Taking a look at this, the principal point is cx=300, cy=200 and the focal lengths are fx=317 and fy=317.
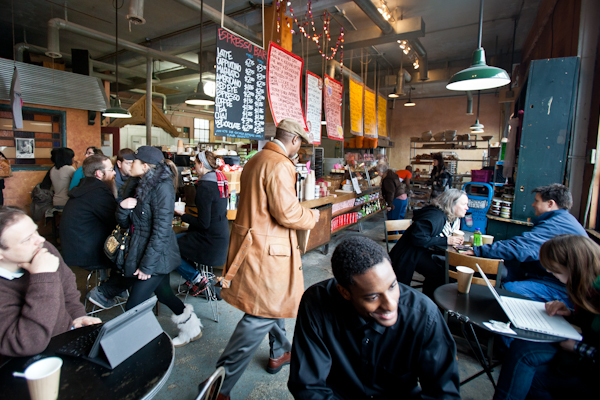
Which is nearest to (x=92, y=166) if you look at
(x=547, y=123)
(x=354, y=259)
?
(x=354, y=259)

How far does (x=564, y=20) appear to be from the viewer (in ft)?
15.5

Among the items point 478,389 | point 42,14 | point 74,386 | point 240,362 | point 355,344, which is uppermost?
point 42,14

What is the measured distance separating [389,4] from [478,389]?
6.87 metres

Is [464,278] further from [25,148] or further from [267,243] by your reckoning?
[25,148]

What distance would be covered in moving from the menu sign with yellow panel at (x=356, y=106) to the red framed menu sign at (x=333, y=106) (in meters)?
0.74

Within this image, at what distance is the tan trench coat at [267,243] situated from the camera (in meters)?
2.15

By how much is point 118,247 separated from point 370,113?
726 centimetres

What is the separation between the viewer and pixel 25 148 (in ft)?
22.0

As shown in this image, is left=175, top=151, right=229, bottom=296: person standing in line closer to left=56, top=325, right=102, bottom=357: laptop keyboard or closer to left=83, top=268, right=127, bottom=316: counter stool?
left=83, top=268, right=127, bottom=316: counter stool

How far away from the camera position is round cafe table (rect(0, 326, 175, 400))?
1235mm

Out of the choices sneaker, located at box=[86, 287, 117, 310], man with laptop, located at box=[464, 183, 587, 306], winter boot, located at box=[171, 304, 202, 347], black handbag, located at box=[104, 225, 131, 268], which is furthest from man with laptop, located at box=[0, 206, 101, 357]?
man with laptop, located at box=[464, 183, 587, 306]

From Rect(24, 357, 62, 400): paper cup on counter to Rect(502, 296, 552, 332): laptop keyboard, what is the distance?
7.62 feet

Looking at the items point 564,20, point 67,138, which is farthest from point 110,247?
point 564,20

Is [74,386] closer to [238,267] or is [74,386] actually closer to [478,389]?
[238,267]
